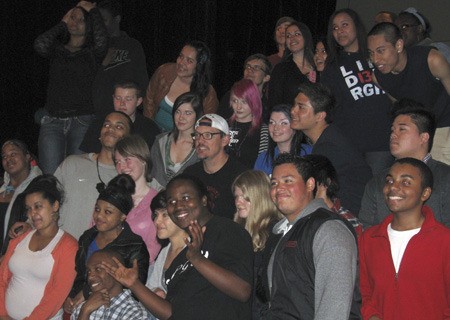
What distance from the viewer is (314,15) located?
9781mm

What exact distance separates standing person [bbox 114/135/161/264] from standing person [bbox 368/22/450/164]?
1.66 metres

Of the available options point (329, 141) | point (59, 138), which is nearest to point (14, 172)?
point (59, 138)

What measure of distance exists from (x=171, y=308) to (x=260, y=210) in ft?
3.20

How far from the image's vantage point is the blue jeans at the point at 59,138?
23.4 ft

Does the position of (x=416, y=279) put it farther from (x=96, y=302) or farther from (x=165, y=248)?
(x=96, y=302)

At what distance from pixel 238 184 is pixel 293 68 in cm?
203

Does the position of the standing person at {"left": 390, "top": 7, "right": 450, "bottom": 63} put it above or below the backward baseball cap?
above

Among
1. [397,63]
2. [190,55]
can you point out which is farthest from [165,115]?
[397,63]

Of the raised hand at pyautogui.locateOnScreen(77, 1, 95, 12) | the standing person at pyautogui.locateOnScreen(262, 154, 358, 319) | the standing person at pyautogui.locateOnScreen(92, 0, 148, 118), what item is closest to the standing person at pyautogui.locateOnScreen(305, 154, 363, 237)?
the standing person at pyautogui.locateOnScreen(262, 154, 358, 319)

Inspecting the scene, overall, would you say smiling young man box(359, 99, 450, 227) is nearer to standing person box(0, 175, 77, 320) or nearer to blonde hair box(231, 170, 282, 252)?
blonde hair box(231, 170, 282, 252)

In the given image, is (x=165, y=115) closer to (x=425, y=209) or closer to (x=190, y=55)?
(x=190, y=55)

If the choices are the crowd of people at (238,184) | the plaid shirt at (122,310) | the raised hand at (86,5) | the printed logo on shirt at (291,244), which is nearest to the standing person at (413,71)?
the crowd of people at (238,184)

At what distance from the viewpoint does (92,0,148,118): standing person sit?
286 inches

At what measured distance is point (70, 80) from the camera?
7320mm
